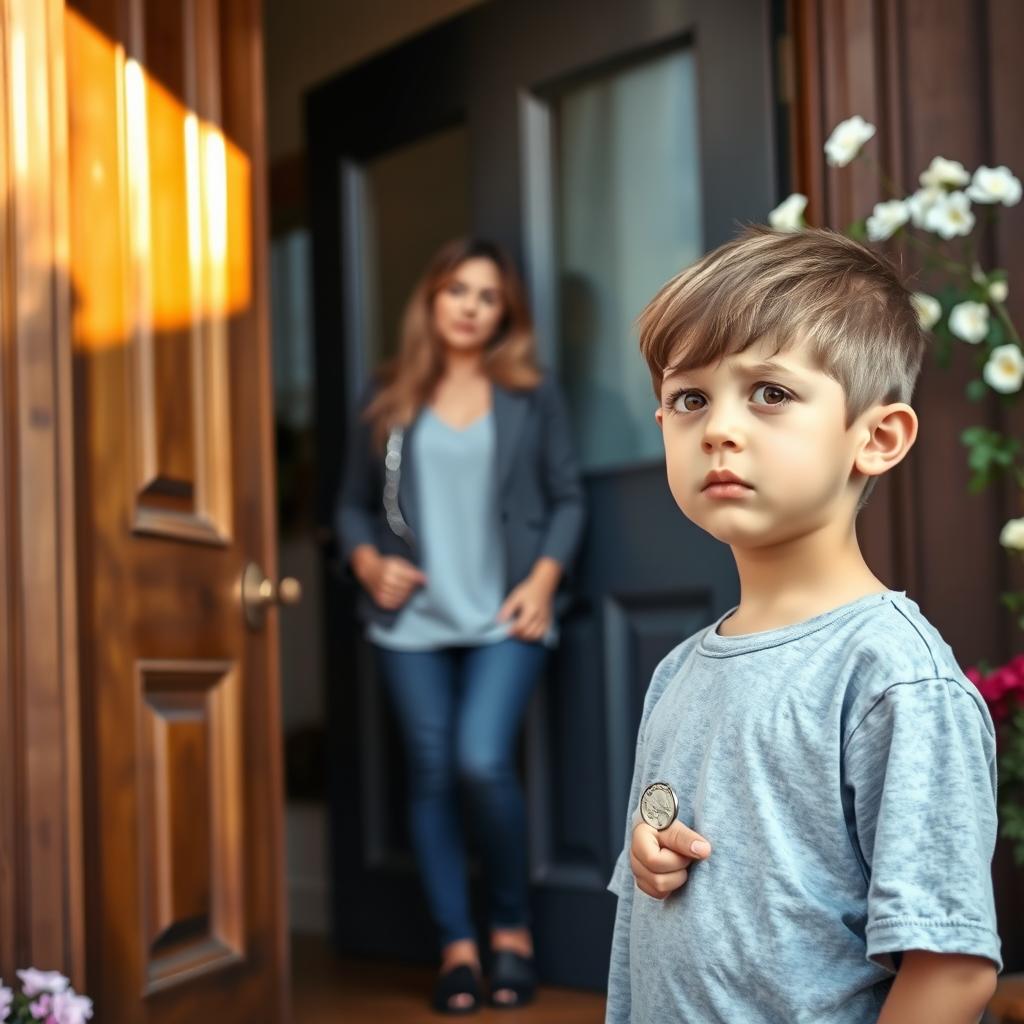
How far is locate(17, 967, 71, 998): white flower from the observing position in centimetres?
164

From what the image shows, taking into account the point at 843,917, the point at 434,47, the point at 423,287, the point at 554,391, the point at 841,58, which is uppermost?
the point at 434,47

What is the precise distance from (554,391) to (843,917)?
81.9 inches

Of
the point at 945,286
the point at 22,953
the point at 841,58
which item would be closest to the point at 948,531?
the point at 945,286

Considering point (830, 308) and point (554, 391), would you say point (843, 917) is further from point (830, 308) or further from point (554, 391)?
point (554, 391)

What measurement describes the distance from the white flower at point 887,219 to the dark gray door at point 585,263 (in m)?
0.40

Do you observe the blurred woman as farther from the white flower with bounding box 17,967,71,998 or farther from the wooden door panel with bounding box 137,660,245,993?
the white flower with bounding box 17,967,71,998

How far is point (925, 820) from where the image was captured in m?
0.86

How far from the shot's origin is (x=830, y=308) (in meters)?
0.97

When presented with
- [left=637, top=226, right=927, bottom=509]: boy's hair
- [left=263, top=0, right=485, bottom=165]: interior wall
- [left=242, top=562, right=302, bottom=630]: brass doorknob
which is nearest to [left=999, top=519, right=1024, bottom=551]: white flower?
[left=637, top=226, right=927, bottom=509]: boy's hair

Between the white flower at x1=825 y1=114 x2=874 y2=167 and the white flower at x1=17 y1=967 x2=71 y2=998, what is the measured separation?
1629mm

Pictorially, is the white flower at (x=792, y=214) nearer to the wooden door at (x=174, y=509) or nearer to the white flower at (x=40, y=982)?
the wooden door at (x=174, y=509)

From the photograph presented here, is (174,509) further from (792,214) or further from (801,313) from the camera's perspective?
(801,313)

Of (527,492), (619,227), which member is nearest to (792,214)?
(619,227)

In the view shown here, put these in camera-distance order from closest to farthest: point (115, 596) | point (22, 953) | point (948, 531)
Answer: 1. point (22, 953)
2. point (115, 596)
3. point (948, 531)
